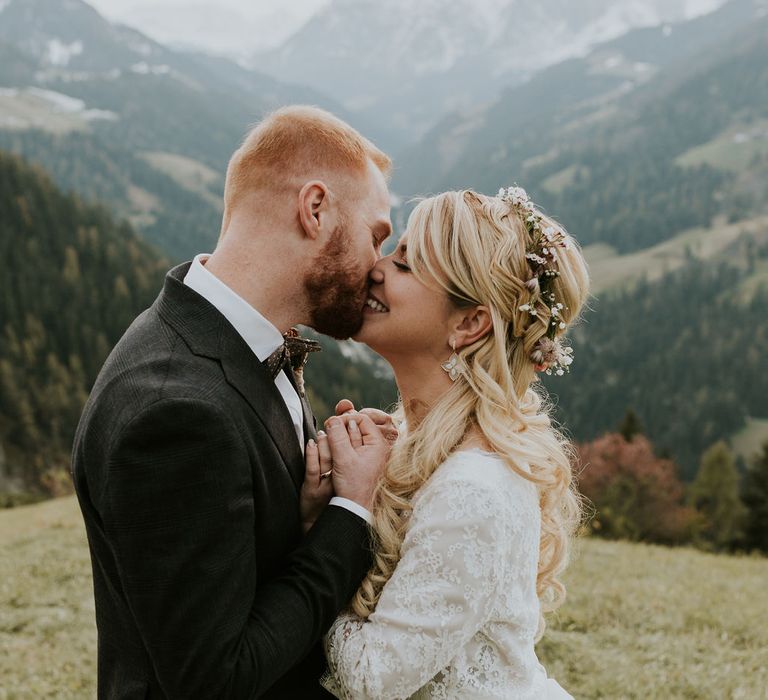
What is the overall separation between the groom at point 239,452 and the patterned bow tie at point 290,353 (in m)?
0.02

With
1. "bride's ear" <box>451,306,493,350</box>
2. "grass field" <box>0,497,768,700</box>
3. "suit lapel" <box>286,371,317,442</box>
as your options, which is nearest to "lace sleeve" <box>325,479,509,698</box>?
"suit lapel" <box>286,371,317,442</box>

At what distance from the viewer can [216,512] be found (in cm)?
303

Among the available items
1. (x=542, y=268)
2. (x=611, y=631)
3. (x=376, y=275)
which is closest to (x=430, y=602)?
(x=376, y=275)

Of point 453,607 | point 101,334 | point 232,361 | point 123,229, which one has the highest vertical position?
point 232,361

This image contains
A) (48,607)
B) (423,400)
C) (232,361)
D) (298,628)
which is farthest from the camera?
(48,607)

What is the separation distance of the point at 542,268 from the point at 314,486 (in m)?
1.94

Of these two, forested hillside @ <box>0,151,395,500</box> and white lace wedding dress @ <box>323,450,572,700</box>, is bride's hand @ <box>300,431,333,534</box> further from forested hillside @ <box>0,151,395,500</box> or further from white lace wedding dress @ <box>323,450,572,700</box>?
forested hillside @ <box>0,151,395,500</box>

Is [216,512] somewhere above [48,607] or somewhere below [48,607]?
above

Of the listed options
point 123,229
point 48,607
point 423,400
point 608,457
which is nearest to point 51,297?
point 123,229

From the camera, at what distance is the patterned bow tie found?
3734mm

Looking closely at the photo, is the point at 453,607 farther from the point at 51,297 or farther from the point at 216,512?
the point at 51,297

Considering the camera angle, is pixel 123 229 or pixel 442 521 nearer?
pixel 442 521

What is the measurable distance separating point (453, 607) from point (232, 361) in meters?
1.68

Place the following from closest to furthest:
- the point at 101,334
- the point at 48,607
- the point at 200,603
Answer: the point at 200,603 < the point at 48,607 < the point at 101,334
